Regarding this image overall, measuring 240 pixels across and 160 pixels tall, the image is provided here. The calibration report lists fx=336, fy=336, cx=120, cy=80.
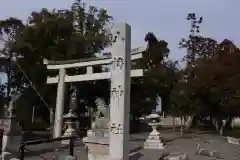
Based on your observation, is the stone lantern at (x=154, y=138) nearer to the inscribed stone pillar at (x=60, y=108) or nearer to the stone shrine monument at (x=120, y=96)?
the inscribed stone pillar at (x=60, y=108)

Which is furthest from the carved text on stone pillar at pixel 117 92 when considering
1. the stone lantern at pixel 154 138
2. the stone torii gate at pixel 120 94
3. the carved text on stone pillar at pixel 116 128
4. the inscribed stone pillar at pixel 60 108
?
the inscribed stone pillar at pixel 60 108

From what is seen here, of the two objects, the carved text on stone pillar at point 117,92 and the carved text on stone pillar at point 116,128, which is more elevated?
the carved text on stone pillar at point 117,92

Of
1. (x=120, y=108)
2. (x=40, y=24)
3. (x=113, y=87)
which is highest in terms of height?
(x=40, y=24)

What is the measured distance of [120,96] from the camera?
679cm

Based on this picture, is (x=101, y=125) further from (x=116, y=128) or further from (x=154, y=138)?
(x=116, y=128)

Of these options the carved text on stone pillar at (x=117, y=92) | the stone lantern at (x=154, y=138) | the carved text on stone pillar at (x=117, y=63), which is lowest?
the stone lantern at (x=154, y=138)

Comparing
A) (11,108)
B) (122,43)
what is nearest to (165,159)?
(122,43)

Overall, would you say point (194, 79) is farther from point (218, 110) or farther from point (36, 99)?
point (36, 99)

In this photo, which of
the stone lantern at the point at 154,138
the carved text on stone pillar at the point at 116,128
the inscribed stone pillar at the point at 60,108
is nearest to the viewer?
the carved text on stone pillar at the point at 116,128

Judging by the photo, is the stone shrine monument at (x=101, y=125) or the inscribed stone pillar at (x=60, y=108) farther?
the inscribed stone pillar at (x=60, y=108)

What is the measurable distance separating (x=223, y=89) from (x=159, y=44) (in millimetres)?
10499

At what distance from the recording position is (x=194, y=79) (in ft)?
81.1

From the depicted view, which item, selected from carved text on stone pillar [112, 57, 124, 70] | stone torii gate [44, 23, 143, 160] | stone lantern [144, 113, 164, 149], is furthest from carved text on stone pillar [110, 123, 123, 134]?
stone lantern [144, 113, 164, 149]

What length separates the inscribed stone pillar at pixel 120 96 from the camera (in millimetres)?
6723
